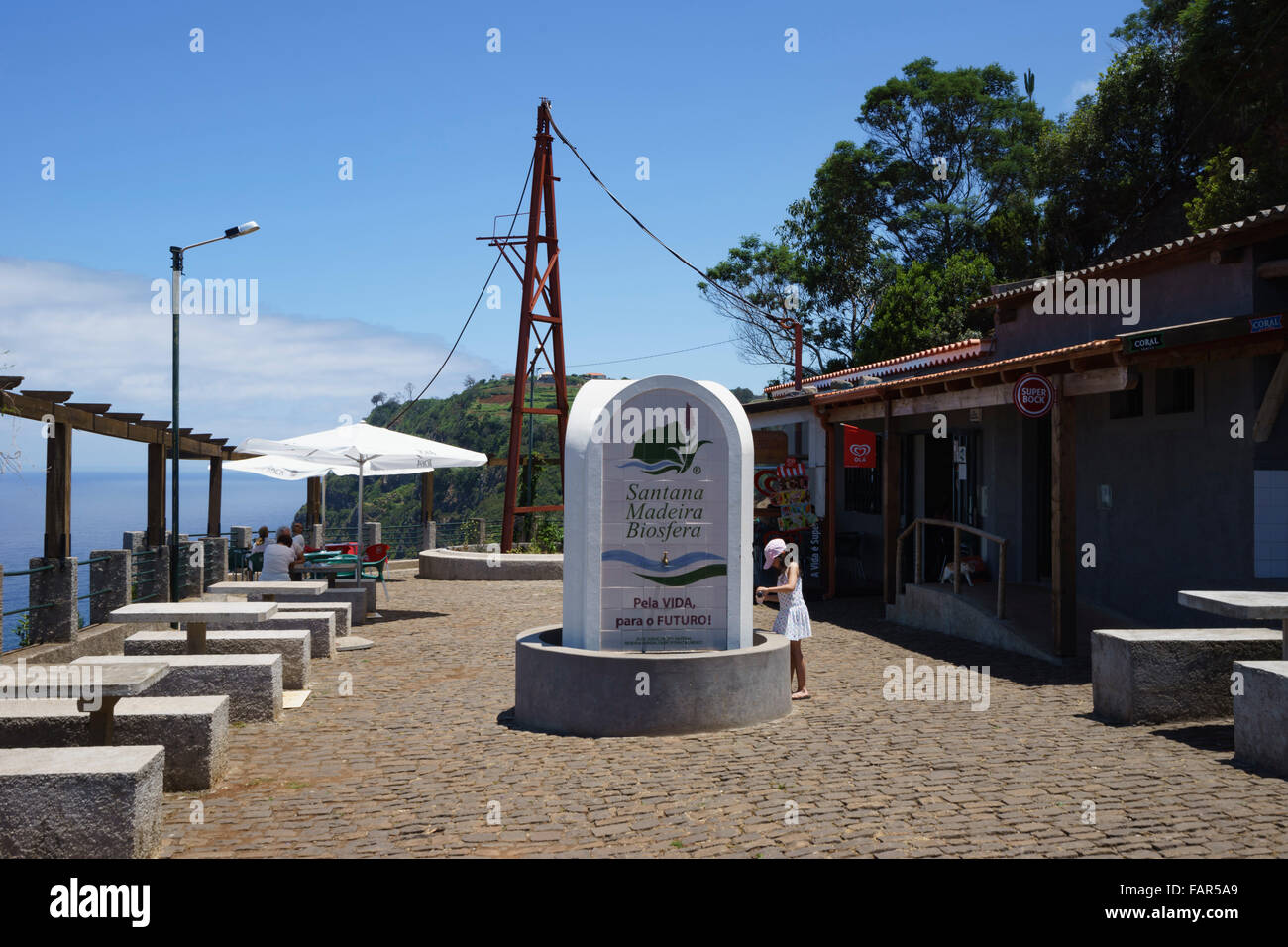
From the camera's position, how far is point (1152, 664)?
762cm

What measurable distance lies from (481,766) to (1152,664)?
4.81 meters

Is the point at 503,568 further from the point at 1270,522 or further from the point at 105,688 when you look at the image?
the point at 105,688

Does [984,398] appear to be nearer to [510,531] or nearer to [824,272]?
[510,531]

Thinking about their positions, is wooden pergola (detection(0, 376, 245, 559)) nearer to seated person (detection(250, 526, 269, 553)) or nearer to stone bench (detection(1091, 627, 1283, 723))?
seated person (detection(250, 526, 269, 553))

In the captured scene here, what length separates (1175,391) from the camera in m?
11.6

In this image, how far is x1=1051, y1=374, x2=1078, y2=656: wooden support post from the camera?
10445 mm

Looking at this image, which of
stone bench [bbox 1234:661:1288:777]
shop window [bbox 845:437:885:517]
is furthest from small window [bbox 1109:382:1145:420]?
shop window [bbox 845:437:885:517]

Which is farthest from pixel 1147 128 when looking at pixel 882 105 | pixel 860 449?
pixel 860 449

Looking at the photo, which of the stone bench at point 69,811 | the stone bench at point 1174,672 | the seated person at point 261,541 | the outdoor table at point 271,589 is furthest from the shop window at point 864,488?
the stone bench at point 69,811

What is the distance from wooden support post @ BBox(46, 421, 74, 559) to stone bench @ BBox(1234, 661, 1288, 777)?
1202cm

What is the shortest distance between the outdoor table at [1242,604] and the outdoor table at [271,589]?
9629 millimetres

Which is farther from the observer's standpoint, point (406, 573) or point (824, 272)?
point (824, 272)

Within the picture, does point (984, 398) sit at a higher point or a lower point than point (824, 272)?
lower

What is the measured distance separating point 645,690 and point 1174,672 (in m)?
3.83
